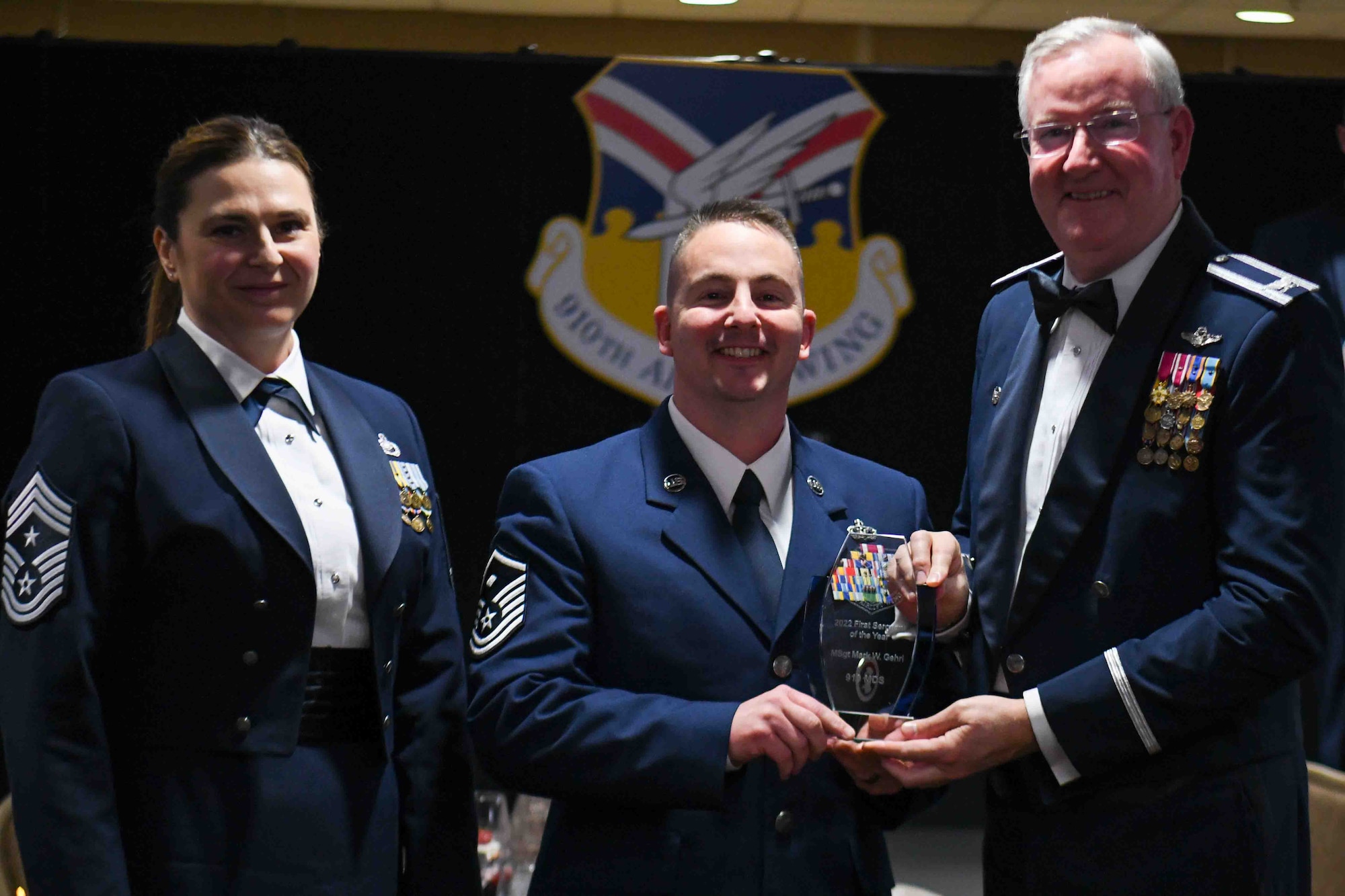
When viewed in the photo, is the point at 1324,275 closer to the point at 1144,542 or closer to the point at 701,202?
the point at 701,202

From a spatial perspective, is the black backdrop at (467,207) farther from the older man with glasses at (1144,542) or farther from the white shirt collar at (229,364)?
the older man with glasses at (1144,542)

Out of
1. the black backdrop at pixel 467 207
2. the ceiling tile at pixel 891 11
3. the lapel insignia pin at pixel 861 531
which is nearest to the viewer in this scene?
the lapel insignia pin at pixel 861 531

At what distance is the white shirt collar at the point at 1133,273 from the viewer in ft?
7.16

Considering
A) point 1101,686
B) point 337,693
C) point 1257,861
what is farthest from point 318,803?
point 1257,861

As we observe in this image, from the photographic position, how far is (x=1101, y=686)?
6.56 ft

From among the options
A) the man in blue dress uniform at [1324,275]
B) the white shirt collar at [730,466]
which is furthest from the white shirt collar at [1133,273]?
the man in blue dress uniform at [1324,275]

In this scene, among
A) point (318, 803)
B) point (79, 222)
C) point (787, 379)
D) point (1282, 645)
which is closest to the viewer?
point (1282, 645)

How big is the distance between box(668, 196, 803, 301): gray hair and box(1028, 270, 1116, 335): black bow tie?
0.36 meters

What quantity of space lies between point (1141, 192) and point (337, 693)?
1386mm

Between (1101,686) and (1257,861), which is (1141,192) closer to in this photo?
(1101,686)

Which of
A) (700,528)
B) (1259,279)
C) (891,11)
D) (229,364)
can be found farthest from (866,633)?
(891,11)

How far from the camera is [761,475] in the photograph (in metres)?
2.22

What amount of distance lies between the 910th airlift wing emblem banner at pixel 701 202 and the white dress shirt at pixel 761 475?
8.30 feet

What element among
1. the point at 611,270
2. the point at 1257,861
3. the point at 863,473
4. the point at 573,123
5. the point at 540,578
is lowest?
the point at 1257,861
